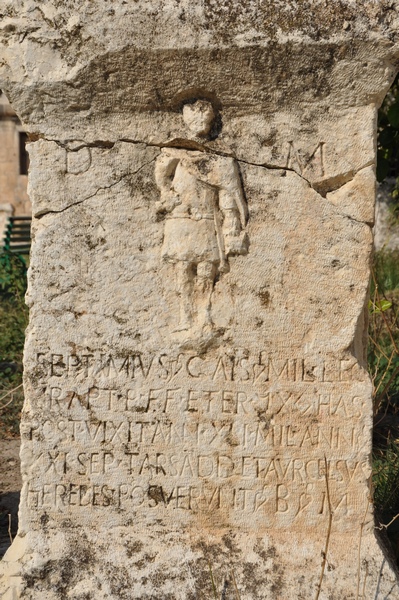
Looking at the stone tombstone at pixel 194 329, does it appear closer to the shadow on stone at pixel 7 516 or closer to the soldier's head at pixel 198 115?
Answer: the soldier's head at pixel 198 115

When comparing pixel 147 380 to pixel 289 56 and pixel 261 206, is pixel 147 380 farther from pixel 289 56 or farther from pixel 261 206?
pixel 289 56

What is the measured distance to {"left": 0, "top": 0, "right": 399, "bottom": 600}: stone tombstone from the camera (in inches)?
126

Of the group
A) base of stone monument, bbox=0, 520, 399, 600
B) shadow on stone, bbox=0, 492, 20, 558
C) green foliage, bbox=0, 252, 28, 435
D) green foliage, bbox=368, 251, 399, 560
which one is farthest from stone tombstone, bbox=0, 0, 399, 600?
green foliage, bbox=0, 252, 28, 435

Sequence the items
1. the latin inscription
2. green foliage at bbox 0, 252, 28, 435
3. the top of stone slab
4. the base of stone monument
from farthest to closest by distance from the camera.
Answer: green foliage at bbox 0, 252, 28, 435, the latin inscription, the base of stone monument, the top of stone slab

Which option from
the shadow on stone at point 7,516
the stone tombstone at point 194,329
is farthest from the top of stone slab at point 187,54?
the shadow on stone at point 7,516

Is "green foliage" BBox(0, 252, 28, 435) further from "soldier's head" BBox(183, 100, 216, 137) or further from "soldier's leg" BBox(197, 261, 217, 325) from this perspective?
"soldier's head" BBox(183, 100, 216, 137)

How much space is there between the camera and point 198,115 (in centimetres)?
321

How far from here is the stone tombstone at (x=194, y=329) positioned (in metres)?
3.21

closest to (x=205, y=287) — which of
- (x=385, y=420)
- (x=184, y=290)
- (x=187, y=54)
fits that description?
(x=184, y=290)

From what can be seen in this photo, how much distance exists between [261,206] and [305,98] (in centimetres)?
45

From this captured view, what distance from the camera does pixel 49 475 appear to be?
3.34m

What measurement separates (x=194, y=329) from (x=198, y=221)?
435 mm

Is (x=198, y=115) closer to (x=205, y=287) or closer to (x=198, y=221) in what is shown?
(x=198, y=221)

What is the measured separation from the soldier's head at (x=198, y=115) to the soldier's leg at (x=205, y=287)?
0.54 metres
